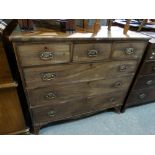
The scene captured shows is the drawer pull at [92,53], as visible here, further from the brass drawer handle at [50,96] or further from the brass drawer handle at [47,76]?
the brass drawer handle at [50,96]

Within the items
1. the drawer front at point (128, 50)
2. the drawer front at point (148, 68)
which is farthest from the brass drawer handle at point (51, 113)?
the drawer front at point (148, 68)

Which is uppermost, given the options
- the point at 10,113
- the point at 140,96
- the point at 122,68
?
the point at 122,68

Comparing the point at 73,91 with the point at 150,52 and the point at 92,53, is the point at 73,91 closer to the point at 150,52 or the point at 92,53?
the point at 92,53

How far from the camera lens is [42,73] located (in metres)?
1.07

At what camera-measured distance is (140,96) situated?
1.71 metres

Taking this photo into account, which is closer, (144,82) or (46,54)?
(46,54)

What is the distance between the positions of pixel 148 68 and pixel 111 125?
706 millimetres

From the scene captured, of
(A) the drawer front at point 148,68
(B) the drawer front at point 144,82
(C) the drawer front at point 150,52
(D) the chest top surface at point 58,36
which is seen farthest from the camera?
(B) the drawer front at point 144,82

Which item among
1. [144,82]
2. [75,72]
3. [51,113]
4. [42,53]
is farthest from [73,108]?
[144,82]

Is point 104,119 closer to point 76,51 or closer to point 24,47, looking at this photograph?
point 76,51

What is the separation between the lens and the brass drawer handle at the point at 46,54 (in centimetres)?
97

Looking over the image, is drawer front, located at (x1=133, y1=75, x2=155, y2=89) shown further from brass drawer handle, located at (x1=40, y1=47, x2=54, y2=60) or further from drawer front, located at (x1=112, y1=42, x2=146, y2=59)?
brass drawer handle, located at (x1=40, y1=47, x2=54, y2=60)
